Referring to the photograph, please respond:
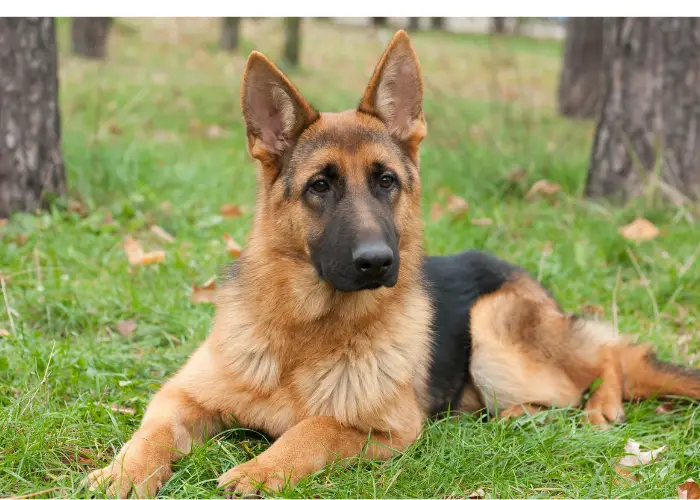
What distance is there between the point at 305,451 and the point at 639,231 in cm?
432

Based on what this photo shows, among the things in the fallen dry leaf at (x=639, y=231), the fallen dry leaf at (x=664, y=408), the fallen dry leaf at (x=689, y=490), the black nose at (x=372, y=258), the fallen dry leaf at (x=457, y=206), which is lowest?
the fallen dry leaf at (x=664, y=408)

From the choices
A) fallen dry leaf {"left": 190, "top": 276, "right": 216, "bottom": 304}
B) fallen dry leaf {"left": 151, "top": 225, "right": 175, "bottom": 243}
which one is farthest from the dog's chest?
fallen dry leaf {"left": 151, "top": 225, "right": 175, "bottom": 243}

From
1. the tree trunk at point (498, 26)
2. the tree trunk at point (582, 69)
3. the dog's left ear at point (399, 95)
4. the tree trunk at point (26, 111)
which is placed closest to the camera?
the dog's left ear at point (399, 95)

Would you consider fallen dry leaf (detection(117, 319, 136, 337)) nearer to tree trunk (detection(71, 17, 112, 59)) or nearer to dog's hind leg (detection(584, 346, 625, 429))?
dog's hind leg (detection(584, 346, 625, 429))

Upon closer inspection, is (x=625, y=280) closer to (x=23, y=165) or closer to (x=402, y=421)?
(x=402, y=421)

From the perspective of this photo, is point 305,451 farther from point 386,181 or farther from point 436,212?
point 436,212

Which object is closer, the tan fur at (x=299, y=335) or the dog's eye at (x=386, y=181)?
the tan fur at (x=299, y=335)

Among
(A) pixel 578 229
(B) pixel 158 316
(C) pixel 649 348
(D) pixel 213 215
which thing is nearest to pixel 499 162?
(A) pixel 578 229

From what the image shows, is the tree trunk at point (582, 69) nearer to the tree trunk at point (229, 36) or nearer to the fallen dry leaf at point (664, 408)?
the tree trunk at point (229, 36)

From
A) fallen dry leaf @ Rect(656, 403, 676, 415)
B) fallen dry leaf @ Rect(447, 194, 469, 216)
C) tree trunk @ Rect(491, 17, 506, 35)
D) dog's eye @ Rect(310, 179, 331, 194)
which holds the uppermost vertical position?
tree trunk @ Rect(491, 17, 506, 35)

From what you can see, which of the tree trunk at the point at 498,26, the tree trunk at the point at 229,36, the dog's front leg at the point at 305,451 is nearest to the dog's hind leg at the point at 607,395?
the dog's front leg at the point at 305,451

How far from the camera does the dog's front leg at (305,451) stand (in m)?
3.14

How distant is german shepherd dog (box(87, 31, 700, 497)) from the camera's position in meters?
3.47

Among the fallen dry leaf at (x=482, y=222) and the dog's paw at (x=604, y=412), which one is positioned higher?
the fallen dry leaf at (x=482, y=222)
